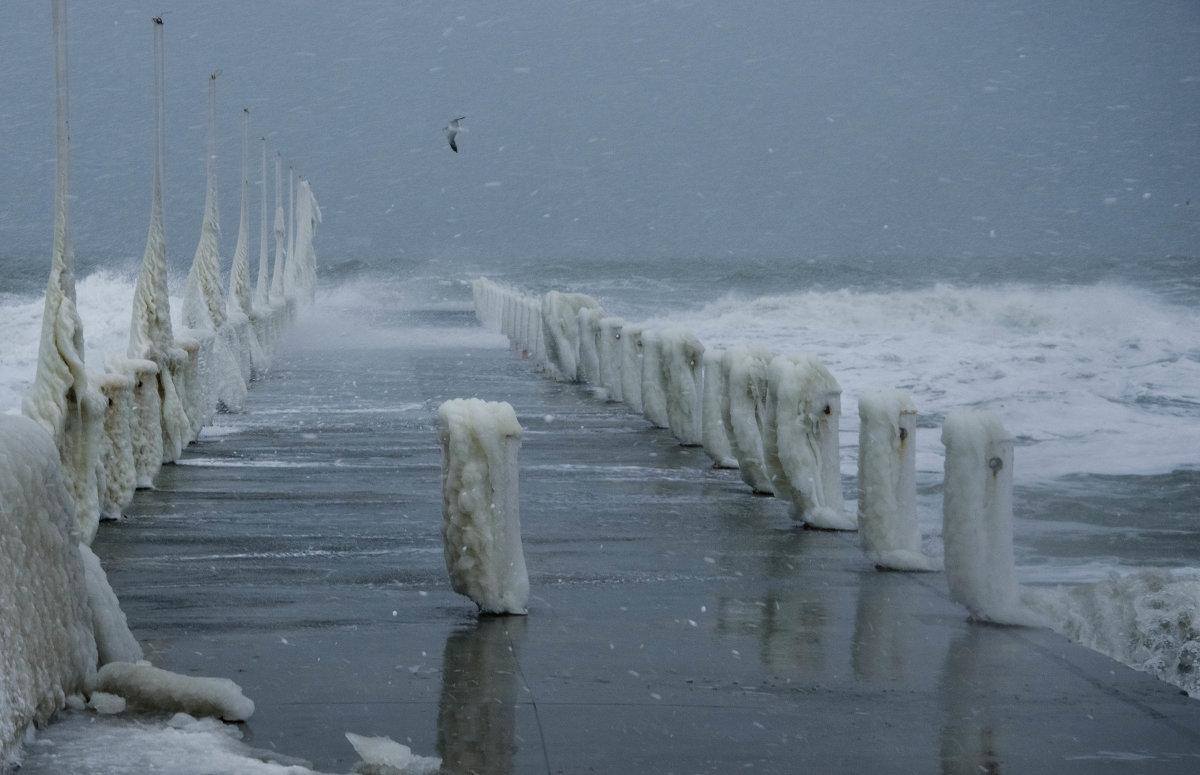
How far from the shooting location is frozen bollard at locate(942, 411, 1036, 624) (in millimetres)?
7773

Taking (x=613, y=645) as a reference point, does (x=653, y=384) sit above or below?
above

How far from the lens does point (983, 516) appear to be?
7777 millimetres

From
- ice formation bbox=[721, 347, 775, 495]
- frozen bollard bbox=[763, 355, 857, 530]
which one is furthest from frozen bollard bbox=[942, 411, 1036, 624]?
ice formation bbox=[721, 347, 775, 495]

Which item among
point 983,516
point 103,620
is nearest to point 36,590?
point 103,620

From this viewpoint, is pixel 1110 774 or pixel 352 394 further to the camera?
pixel 352 394

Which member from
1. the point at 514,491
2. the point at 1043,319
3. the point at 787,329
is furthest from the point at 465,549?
the point at 1043,319

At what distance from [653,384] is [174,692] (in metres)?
12.6

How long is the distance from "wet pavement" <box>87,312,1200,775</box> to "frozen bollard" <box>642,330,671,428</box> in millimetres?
4836

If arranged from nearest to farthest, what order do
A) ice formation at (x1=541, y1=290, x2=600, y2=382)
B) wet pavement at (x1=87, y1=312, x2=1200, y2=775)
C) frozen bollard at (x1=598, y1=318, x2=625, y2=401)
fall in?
wet pavement at (x1=87, y1=312, x2=1200, y2=775), frozen bollard at (x1=598, y1=318, x2=625, y2=401), ice formation at (x1=541, y1=290, x2=600, y2=382)

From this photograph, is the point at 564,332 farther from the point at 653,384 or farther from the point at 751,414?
the point at 751,414

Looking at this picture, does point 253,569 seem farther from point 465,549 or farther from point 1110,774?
point 1110,774

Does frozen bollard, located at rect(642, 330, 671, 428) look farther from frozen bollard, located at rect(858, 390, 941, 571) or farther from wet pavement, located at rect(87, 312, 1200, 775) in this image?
frozen bollard, located at rect(858, 390, 941, 571)

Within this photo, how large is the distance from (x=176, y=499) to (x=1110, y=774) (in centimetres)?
819

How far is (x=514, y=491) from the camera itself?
7828 mm
